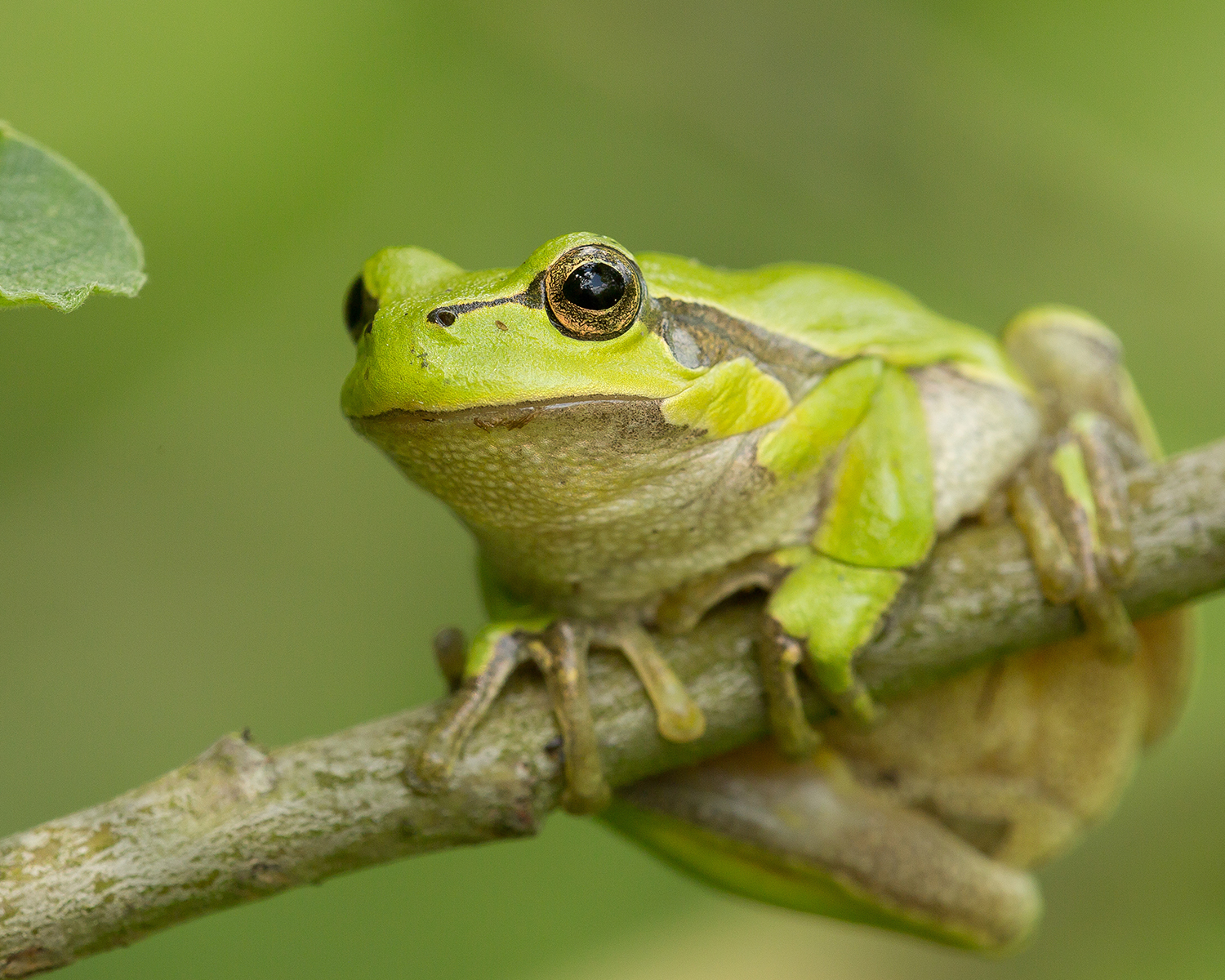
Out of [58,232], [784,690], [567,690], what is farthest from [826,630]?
[58,232]

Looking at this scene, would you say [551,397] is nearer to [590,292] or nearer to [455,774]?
[590,292]

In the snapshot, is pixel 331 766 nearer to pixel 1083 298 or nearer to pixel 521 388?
pixel 521 388

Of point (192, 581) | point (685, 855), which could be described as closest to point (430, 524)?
point (192, 581)

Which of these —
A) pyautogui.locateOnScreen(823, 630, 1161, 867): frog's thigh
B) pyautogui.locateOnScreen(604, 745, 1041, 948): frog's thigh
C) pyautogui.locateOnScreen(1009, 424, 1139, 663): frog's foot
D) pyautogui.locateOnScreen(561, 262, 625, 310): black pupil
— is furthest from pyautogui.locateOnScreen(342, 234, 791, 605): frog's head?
pyautogui.locateOnScreen(823, 630, 1161, 867): frog's thigh

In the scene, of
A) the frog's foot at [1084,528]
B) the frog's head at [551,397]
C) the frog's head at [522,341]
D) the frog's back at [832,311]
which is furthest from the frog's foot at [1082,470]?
the frog's head at [522,341]

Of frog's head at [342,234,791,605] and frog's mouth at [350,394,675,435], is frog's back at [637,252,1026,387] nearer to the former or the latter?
frog's head at [342,234,791,605]

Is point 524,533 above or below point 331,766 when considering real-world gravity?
above
